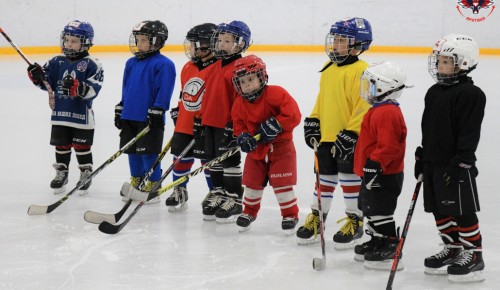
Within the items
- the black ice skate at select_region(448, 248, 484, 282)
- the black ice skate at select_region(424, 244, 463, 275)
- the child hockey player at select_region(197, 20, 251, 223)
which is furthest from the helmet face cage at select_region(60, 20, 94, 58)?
the black ice skate at select_region(448, 248, 484, 282)

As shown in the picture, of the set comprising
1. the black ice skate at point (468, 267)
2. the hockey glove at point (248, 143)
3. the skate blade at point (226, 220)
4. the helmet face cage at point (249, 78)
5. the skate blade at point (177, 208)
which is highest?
the helmet face cage at point (249, 78)

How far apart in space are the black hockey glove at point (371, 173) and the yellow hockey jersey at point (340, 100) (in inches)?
15.8

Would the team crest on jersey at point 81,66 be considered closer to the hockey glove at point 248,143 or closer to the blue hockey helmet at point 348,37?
the hockey glove at point 248,143

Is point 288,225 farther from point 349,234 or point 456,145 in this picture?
point 456,145

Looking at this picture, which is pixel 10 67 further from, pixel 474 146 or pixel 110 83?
pixel 474 146

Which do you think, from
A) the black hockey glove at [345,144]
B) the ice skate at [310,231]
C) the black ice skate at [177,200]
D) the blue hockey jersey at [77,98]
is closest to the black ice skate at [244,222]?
the ice skate at [310,231]

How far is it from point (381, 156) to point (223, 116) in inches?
45.8

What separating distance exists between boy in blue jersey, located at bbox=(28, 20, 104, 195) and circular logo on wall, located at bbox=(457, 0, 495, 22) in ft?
29.7

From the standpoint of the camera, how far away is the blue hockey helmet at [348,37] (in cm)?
390

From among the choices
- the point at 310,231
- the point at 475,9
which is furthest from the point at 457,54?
the point at 475,9

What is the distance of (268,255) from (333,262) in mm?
305

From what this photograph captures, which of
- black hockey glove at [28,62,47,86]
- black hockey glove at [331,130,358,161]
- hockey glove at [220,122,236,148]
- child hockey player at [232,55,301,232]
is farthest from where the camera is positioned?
black hockey glove at [28,62,47,86]

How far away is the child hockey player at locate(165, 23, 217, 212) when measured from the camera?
4.49 m

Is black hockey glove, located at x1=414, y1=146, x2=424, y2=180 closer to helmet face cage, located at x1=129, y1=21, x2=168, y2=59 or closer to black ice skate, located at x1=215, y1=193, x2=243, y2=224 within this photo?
black ice skate, located at x1=215, y1=193, x2=243, y2=224
